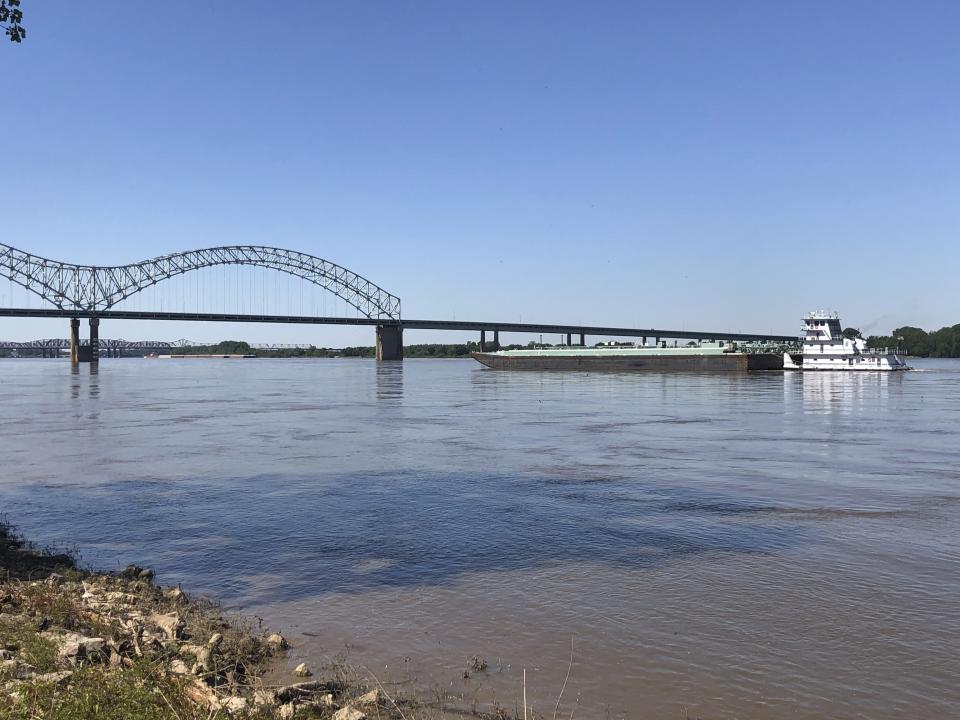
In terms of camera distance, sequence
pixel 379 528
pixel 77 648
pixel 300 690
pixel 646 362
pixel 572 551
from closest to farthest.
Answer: pixel 300 690, pixel 77 648, pixel 572 551, pixel 379 528, pixel 646 362

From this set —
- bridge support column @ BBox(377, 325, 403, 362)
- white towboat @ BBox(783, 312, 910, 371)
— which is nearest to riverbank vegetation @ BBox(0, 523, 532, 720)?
white towboat @ BBox(783, 312, 910, 371)

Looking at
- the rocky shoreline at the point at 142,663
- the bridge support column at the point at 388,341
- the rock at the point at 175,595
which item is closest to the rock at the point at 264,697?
the rocky shoreline at the point at 142,663

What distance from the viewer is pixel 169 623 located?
8.18m

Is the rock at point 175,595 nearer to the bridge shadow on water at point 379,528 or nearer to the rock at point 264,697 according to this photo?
the bridge shadow on water at point 379,528

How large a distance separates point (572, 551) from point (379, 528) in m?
3.90

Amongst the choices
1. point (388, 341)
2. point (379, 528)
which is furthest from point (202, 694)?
point (388, 341)

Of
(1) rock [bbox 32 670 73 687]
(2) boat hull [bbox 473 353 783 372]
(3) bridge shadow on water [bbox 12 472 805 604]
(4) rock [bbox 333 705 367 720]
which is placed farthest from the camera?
(2) boat hull [bbox 473 353 783 372]

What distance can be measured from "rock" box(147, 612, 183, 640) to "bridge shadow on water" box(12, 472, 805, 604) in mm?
1686

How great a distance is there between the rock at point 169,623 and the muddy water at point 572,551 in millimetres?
1304

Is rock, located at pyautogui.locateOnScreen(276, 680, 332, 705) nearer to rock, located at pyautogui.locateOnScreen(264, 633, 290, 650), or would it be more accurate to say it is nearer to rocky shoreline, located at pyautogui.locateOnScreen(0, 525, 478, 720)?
rocky shoreline, located at pyautogui.locateOnScreen(0, 525, 478, 720)

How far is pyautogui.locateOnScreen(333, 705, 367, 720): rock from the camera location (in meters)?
6.00

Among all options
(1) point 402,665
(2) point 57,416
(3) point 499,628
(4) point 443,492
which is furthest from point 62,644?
(2) point 57,416

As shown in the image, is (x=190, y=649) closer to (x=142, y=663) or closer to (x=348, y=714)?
(x=142, y=663)

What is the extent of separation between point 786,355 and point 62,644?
11267 cm
